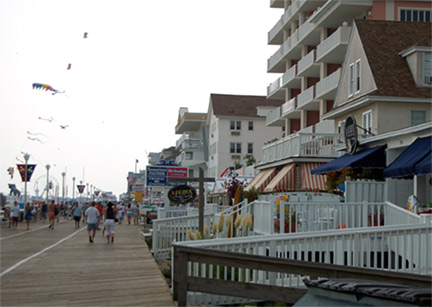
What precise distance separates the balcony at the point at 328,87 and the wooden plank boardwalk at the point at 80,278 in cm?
1817

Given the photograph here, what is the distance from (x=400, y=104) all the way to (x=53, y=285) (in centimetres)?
1664

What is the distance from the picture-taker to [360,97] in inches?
1014

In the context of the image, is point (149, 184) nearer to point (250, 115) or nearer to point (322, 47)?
point (322, 47)

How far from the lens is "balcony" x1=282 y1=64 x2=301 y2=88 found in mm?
45412

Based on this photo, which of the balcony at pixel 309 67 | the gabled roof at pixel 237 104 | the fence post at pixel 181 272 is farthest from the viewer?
the gabled roof at pixel 237 104

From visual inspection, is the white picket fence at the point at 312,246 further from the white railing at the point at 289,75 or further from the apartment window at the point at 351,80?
the white railing at the point at 289,75

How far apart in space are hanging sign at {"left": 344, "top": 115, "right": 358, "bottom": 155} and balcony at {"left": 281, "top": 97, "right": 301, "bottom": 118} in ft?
73.5

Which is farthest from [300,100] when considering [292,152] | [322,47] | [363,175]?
[363,175]

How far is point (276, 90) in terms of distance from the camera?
2013 inches

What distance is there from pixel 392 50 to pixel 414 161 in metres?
11.9

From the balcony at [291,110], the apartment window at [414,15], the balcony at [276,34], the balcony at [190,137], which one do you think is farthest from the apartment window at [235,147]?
the apartment window at [414,15]

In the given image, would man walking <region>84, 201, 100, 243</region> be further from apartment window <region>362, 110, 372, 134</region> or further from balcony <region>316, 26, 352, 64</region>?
balcony <region>316, 26, 352, 64</region>

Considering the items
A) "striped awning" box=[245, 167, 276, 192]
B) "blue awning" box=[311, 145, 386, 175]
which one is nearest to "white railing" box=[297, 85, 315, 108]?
"striped awning" box=[245, 167, 276, 192]

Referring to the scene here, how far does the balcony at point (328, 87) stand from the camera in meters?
35.7
